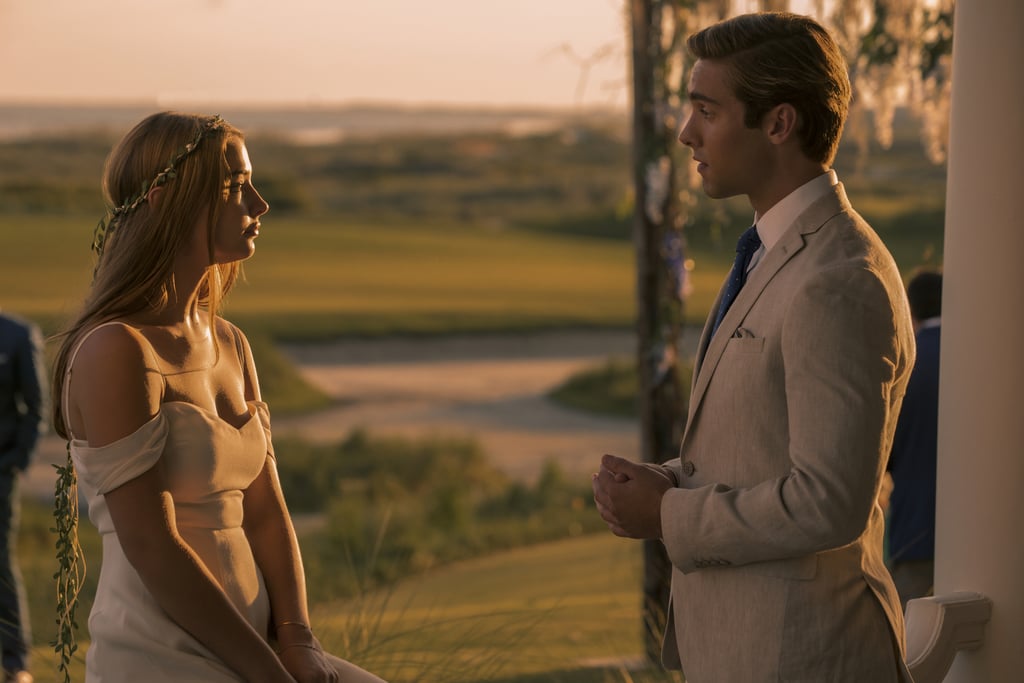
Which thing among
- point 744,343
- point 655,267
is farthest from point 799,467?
point 655,267

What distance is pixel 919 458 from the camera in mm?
3975

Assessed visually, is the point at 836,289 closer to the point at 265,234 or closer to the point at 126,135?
the point at 126,135

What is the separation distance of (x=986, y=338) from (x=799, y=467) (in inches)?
48.7

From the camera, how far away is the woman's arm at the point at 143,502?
1816 mm

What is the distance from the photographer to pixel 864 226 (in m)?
1.83

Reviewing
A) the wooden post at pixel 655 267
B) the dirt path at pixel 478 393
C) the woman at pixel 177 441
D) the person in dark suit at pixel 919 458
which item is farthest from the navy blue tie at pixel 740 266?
the dirt path at pixel 478 393

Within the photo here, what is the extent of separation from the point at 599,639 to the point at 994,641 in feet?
10.3

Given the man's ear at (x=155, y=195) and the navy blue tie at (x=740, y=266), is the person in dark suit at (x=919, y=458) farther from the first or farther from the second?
the man's ear at (x=155, y=195)

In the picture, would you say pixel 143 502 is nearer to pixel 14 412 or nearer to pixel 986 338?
pixel 986 338

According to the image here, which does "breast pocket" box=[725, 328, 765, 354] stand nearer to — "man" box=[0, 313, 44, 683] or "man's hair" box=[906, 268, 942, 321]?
"man's hair" box=[906, 268, 942, 321]

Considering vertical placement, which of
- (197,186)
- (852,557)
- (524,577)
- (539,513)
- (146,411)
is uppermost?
(197,186)

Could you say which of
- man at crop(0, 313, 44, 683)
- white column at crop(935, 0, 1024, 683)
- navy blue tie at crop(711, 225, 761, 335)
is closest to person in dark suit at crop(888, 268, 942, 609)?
white column at crop(935, 0, 1024, 683)

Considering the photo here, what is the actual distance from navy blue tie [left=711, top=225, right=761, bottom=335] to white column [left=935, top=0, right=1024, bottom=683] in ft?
3.28

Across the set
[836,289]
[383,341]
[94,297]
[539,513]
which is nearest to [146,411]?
[94,297]
